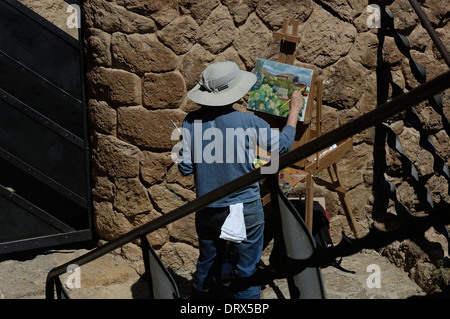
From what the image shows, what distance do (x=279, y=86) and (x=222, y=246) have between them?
1.17 metres

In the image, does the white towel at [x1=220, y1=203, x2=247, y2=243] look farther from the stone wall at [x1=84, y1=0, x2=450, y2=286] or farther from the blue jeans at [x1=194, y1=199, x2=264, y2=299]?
the stone wall at [x1=84, y1=0, x2=450, y2=286]

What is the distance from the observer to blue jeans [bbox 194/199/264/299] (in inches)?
140

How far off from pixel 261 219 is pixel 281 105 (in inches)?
33.8

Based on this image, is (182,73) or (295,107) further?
(182,73)

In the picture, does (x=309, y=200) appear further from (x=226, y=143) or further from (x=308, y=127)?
(x=226, y=143)

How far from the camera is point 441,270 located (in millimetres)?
4441

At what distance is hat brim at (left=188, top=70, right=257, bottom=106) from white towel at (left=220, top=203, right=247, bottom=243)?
61 centimetres

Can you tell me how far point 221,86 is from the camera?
137 inches

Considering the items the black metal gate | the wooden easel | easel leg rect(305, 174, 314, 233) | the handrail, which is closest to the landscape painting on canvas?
the wooden easel

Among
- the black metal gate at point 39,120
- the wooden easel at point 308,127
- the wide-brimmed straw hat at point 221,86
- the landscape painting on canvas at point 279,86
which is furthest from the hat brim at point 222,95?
the black metal gate at point 39,120

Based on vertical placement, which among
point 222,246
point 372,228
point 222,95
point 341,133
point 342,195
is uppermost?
point 341,133

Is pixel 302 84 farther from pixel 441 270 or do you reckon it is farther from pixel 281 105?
pixel 441 270

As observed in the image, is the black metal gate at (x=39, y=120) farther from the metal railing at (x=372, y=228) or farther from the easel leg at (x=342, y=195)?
the metal railing at (x=372, y=228)

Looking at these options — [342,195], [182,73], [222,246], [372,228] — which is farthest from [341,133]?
[342,195]
